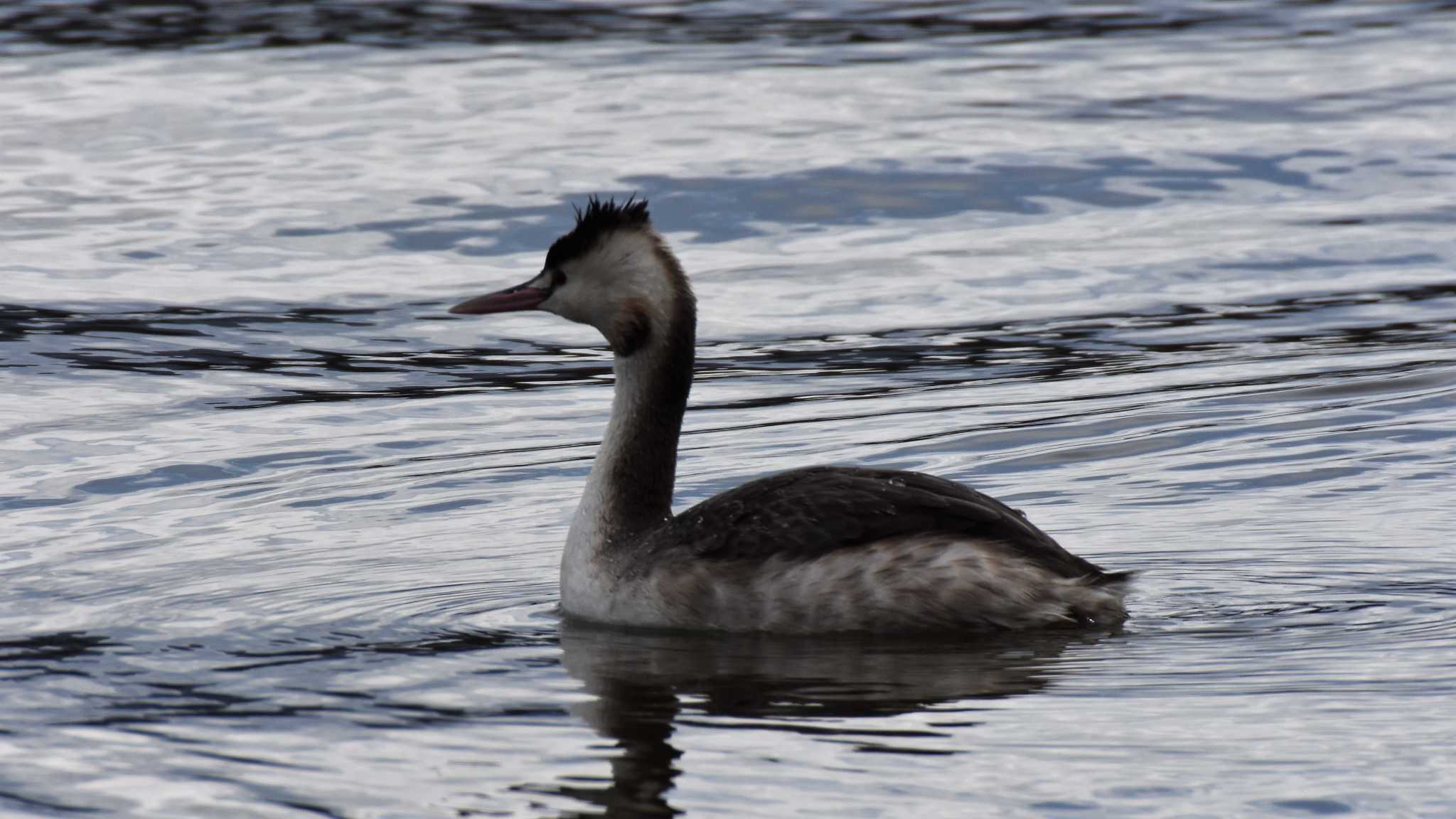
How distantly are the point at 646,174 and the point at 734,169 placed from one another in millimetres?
656

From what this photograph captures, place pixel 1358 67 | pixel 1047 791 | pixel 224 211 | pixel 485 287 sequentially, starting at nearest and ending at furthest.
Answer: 1. pixel 1047 791
2. pixel 485 287
3. pixel 224 211
4. pixel 1358 67

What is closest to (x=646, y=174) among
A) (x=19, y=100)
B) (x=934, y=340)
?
(x=934, y=340)

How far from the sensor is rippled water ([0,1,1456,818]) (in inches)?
259

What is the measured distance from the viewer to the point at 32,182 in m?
17.7

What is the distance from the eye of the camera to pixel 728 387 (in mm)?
12523

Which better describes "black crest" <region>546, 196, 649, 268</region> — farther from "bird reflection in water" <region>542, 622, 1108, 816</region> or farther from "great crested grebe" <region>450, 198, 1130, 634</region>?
"bird reflection in water" <region>542, 622, 1108, 816</region>

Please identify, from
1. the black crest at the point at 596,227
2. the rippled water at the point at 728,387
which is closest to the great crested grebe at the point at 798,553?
the black crest at the point at 596,227

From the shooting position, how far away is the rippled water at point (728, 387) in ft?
21.5

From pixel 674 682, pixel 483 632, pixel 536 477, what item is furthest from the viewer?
pixel 536 477

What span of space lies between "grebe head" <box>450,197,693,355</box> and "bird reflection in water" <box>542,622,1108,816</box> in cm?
114

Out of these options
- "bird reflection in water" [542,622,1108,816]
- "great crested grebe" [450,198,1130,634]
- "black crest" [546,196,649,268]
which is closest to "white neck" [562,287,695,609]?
"great crested grebe" [450,198,1130,634]

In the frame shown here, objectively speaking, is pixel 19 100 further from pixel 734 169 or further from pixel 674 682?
pixel 674 682

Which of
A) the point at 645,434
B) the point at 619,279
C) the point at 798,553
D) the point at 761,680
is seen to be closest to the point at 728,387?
the point at 645,434

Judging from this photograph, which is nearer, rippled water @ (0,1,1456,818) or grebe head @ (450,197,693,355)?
rippled water @ (0,1,1456,818)
